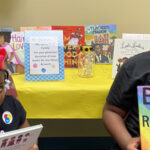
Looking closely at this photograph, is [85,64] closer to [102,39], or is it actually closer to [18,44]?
[102,39]

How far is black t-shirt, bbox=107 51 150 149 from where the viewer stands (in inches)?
34.1

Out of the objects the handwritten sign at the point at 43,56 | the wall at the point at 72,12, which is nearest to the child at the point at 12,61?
the handwritten sign at the point at 43,56

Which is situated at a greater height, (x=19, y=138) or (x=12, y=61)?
(x=12, y=61)

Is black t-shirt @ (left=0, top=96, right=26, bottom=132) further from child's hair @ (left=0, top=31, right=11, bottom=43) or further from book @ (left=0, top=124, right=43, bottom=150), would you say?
child's hair @ (left=0, top=31, right=11, bottom=43)

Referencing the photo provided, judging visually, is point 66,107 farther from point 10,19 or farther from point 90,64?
point 10,19

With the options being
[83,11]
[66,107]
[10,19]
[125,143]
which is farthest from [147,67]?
[10,19]

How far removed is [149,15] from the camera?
64.5 inches

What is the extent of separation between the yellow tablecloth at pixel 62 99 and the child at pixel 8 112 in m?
0.18

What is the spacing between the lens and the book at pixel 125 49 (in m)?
1.22

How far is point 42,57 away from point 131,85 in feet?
1.64

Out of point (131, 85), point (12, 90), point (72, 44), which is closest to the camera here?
point (131, 85)

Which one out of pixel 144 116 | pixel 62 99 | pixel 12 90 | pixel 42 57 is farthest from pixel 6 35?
pixel 144 116

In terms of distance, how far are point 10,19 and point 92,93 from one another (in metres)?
0.87

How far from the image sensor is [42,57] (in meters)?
1.17
